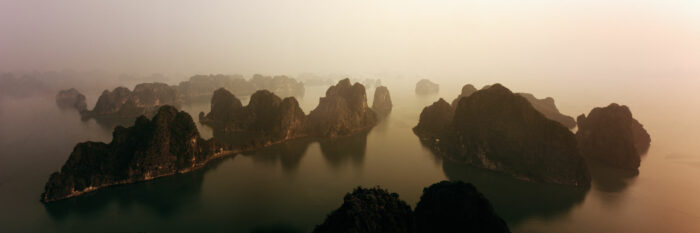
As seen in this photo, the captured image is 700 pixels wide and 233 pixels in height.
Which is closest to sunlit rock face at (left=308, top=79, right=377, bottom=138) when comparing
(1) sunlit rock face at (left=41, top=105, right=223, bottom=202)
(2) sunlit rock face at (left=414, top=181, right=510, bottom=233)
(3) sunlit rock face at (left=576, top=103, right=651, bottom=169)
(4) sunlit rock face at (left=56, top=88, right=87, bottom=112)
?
(1) sunlit rock face at (left=41, top=105, right=223, bottom=202)

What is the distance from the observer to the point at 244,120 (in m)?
86.9

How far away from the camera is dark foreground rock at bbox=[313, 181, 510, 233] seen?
91.7 ft

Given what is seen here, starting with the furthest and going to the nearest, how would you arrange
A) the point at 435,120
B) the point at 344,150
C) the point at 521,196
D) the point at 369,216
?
the point at 435,120 < the point at 344,150 < the point at 521,196 < the point at 369,216

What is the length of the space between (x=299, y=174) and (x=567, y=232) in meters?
43.0

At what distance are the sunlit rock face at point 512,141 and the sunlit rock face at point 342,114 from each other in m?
28.4

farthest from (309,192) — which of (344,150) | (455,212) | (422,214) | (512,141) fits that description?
(512,141)

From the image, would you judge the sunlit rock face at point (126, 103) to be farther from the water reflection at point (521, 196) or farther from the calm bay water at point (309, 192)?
the water reflection at point (521, 196)

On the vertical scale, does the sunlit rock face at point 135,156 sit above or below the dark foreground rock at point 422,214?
above

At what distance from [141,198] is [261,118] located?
4189 centimetres

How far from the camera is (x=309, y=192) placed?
161ft

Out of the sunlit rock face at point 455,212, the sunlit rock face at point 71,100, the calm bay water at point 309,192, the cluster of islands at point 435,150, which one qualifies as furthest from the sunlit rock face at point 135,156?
the sunlit rock face at point 71,100

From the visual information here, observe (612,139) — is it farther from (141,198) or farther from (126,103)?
(126,103)

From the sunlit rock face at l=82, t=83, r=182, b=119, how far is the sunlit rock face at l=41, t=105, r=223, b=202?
Answer: 5659 centimetres

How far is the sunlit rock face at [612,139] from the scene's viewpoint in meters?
55.6
